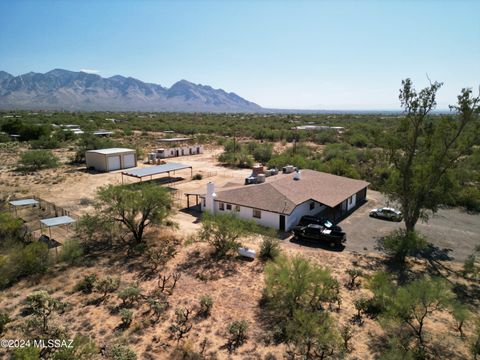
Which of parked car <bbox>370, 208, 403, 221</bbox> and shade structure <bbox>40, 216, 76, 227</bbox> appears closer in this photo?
shade structure <bbox>40, 216, 76, 227</bbox>

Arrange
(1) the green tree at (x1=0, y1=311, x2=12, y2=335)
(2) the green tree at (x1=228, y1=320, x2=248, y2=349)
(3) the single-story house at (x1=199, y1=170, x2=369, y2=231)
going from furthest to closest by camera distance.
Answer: (3) the single-story house at (x1=199, y1=170, x2=369, y2=231), (1) the green tree at (x1=0, y1=311, x2=12, y2=335), (2) the green tree at (x1=228, y1=320, x2=248, y2=349)

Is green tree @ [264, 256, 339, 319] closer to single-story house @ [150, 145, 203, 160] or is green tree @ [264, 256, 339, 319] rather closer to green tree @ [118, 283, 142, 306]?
green tree @ [118, 283, 142, 306]

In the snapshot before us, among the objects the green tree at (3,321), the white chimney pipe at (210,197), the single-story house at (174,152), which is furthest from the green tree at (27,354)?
the single-story house at (174,152)

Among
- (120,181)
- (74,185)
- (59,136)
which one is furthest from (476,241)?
(59,136)

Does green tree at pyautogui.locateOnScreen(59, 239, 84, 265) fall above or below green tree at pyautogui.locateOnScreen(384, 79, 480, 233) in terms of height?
below

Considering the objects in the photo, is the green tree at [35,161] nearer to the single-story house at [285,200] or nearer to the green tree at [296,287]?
the single-story house at [285,200]

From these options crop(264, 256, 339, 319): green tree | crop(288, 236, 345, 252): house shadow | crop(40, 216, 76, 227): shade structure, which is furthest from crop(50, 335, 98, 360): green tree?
crop(288, 236, 345, 252): house shadow

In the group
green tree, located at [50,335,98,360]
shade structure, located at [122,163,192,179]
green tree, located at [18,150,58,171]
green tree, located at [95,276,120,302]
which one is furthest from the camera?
green tree, located at [18,150,58,171]
